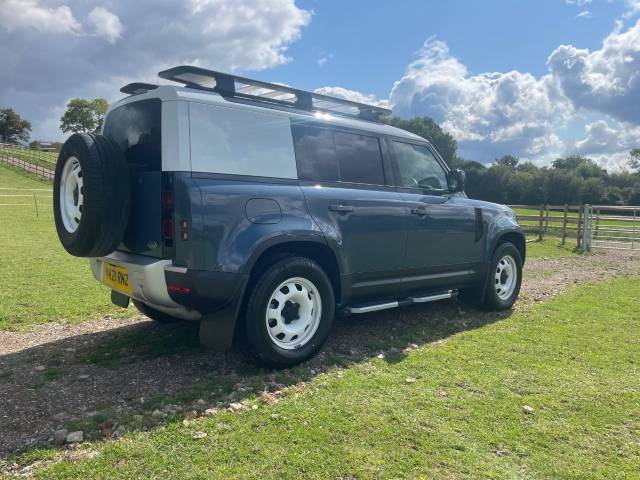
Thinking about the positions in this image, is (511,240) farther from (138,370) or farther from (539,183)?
(539,183)

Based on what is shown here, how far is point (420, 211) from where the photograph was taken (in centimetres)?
502

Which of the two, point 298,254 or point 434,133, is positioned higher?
point 434,133

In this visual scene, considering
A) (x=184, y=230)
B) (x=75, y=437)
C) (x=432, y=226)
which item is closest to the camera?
(x=75, y=437)

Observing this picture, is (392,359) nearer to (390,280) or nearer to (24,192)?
(390,280)

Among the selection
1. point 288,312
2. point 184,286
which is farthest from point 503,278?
point 184,286

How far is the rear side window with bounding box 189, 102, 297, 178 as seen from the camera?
11.7 ft

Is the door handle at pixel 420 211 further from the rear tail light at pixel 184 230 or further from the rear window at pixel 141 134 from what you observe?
the rear window at pixel 141 134

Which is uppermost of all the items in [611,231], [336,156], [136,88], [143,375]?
[136,88]

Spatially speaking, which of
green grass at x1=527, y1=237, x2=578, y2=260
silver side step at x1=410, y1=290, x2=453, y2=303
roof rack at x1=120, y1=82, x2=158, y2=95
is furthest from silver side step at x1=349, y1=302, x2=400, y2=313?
green grass at x1=527, y1=237, x2=578, y2=260

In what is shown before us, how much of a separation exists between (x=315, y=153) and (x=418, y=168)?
150 centimetres

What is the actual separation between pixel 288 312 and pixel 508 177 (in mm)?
70839

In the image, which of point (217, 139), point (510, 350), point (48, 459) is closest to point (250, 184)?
point (217, 139)

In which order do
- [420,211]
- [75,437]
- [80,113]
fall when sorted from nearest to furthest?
[75,437] → [420,211] → [80,113]

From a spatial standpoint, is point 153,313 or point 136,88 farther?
point 153,313
